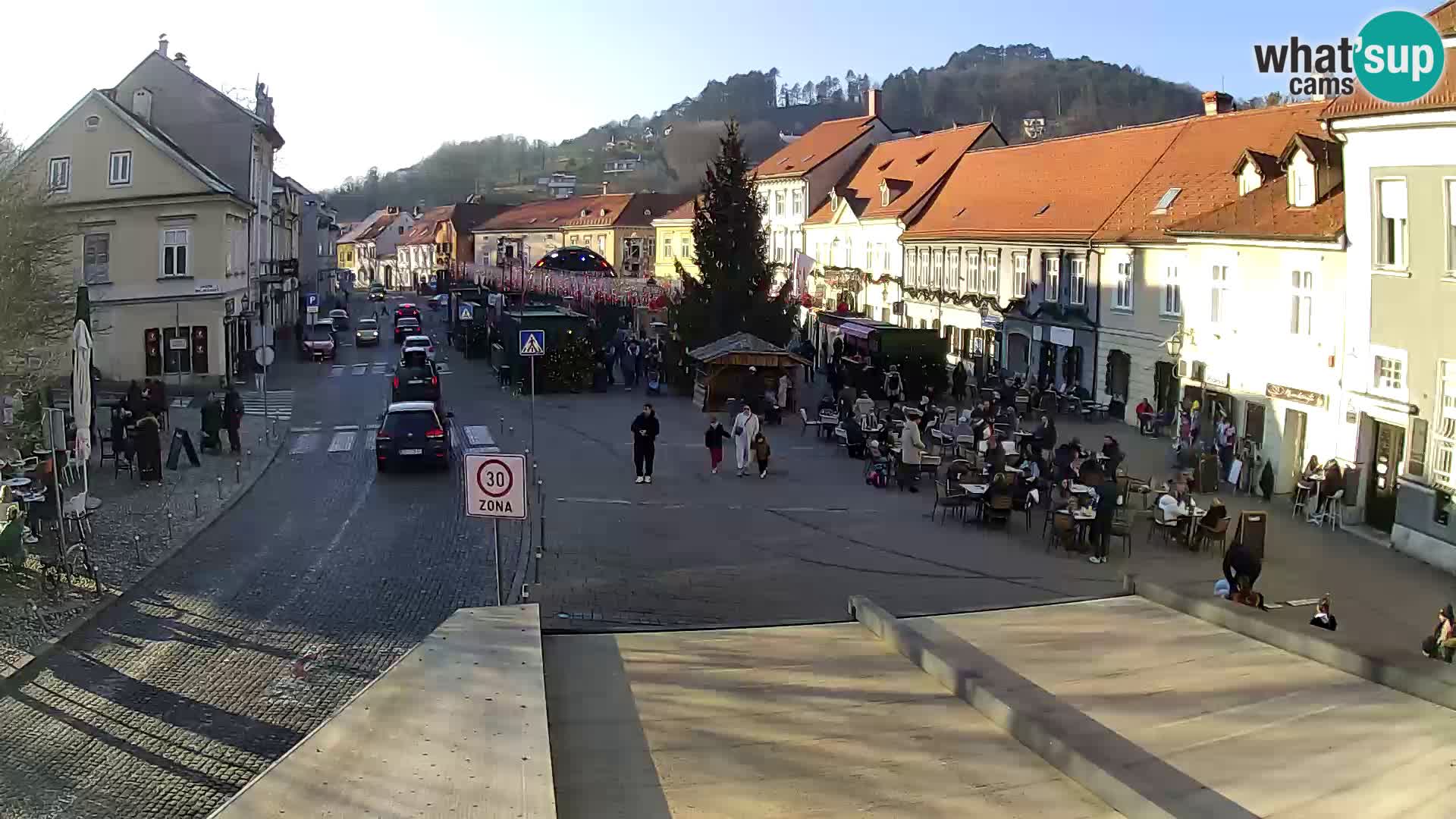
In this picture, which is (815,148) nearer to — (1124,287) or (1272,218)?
(1124,287)

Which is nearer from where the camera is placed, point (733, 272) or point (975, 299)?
point (733, 272)

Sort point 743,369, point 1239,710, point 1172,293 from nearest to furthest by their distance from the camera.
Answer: point 1239,710 < point 1172,293 < point 743,369

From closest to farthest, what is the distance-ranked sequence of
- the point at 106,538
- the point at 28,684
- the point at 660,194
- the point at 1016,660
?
the point at 1016,660 < the point at 28,684 < the point at 106,538 < the point at 660,194

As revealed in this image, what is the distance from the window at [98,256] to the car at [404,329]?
2649 cm

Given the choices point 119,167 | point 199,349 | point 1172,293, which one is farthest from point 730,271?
point 119,167

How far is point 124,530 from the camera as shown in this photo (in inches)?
788

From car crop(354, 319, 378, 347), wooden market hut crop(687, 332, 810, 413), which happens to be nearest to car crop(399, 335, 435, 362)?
wooden market hut crop(687, 332, 810, 413)

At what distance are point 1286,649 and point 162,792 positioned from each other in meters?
8.70

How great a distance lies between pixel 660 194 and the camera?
337 feet

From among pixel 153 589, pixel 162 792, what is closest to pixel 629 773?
pixel 162 792

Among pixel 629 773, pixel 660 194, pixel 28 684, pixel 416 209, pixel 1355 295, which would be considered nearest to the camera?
pixel 629 773

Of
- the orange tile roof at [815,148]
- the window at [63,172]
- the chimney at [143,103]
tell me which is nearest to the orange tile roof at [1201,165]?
the orange tile roof at [815,148]

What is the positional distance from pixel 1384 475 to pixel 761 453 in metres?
11.3

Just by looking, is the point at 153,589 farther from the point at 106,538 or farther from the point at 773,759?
the point at 773,759
